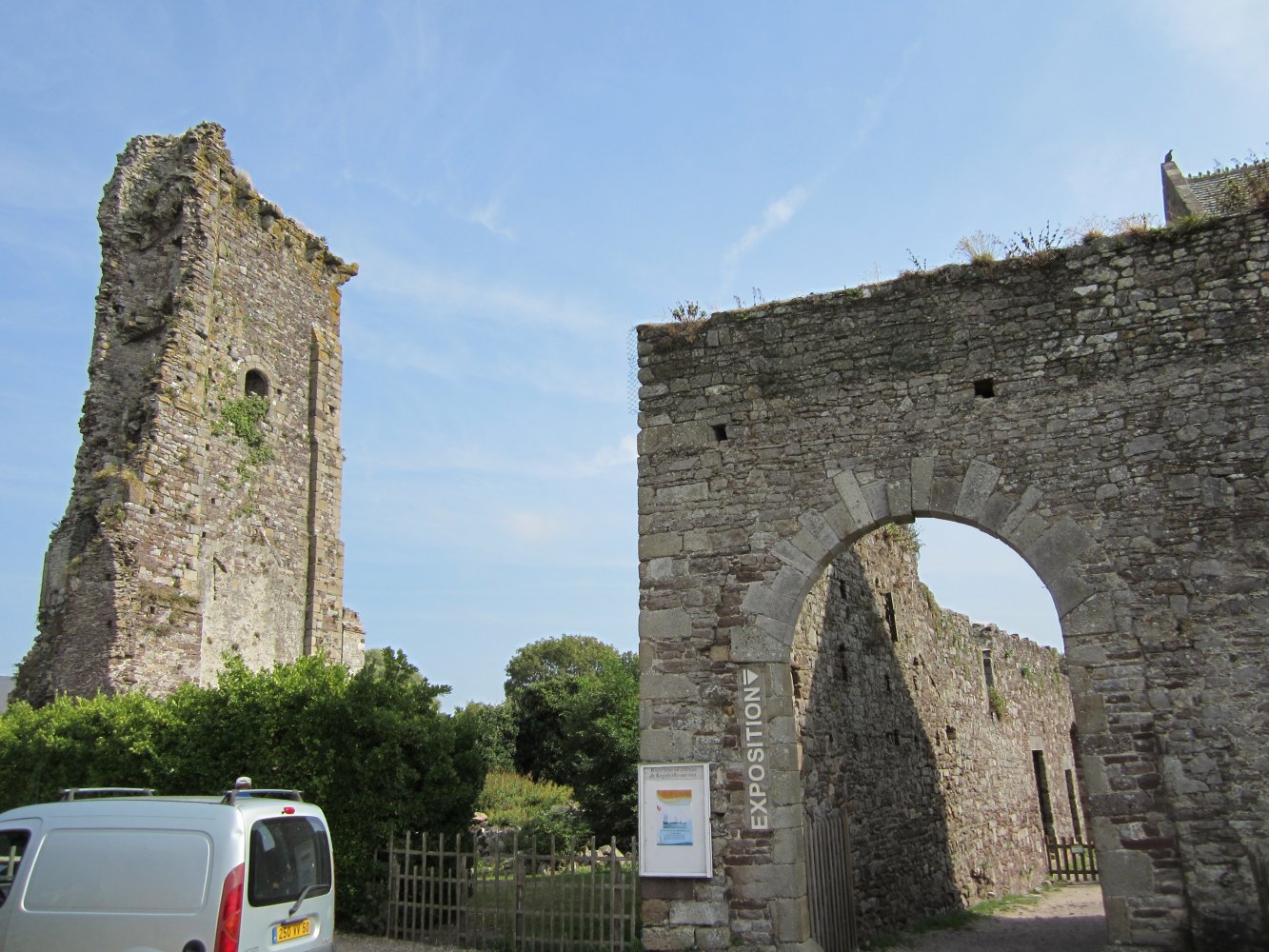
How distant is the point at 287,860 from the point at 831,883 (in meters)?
5.10

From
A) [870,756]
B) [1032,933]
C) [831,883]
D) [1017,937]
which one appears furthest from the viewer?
[870,756]

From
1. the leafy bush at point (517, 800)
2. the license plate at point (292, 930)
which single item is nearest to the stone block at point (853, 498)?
the license plate at point (292, 930)

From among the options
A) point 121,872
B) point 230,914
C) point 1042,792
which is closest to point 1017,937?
point 1042,792

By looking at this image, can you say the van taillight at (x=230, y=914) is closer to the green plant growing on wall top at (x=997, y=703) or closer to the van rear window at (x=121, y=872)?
the van rear window at (x=121, y=872)

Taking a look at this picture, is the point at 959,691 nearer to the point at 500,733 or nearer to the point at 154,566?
the point at 154,566

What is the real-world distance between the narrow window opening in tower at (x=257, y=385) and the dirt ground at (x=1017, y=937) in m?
9.71

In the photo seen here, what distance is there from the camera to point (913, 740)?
Result: 12.9m

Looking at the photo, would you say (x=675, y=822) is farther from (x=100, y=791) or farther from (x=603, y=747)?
(x=603, y=747)

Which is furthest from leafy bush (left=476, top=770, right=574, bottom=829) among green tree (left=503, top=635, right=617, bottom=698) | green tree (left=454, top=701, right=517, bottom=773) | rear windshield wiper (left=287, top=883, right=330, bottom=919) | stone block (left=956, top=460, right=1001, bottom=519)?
green tree (left=503, top=635, right=617, bottom=698)

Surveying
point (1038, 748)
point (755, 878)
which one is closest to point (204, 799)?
point (755, 878)

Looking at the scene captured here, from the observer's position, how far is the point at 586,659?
51969 mm

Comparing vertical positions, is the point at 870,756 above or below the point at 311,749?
below

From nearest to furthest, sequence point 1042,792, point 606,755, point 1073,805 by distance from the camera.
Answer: point 606,755
point 1042,792
point 1073,805

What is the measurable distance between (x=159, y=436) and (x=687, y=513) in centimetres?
920
